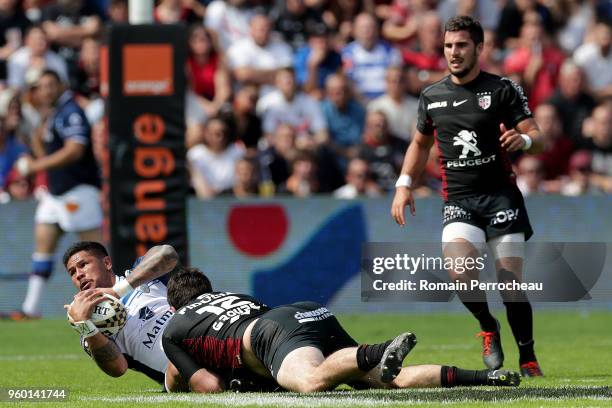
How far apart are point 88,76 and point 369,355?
11258mm

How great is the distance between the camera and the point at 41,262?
1482cm

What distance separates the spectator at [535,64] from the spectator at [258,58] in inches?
125

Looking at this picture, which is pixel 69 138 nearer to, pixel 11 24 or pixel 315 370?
pixel 11 24

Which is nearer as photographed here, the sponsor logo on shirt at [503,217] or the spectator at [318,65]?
the sponsor logo on shirt at [503,217]

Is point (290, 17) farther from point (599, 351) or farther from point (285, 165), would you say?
point (599, 351)

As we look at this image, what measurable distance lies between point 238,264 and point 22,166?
2.74m

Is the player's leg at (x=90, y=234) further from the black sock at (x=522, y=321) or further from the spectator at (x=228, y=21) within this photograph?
the black sock at (x=522, y=321)

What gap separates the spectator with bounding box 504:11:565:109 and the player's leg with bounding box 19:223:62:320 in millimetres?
6709

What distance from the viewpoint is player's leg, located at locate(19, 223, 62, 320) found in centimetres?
1483

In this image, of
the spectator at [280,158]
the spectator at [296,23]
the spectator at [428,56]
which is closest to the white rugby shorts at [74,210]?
the spectator at [280,158]

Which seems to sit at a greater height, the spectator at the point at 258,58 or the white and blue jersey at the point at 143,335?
the spectator at the point at 258,58

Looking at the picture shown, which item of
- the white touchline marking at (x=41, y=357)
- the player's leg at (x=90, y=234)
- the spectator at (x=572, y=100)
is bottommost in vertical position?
the white touchline marking at (x=41, y=357)

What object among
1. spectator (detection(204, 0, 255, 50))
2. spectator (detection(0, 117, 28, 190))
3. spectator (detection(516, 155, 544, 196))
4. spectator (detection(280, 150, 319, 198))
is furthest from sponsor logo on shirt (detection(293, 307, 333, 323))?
spectator (detection(204, 0, 255, 50))

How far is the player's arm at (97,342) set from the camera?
25.8ft
